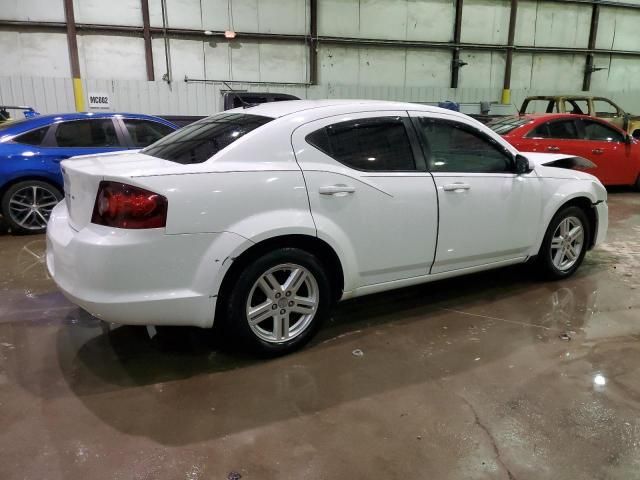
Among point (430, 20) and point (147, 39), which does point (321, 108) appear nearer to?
point (147, 39)

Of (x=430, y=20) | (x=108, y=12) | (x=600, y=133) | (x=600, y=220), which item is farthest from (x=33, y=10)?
(x=600, y=220)

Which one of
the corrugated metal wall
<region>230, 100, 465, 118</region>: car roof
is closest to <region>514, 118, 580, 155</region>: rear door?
<region>230, 100, 465, 118</region>: car roof

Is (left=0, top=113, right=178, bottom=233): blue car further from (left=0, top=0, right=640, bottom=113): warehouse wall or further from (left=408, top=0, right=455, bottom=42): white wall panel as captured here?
(left=408, top=0, right=455, bottom=42): white wall panel

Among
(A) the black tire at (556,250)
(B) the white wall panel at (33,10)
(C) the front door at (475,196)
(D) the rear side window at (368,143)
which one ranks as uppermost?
(B) the white wall panel at (33,10)

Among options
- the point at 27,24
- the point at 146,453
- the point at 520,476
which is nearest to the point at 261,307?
the point at 146,453

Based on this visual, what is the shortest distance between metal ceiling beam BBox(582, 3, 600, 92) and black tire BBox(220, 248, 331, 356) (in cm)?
1550

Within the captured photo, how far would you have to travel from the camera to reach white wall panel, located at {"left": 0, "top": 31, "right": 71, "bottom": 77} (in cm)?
1083

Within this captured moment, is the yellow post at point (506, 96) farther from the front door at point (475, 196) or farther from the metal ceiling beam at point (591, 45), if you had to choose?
the front door at point (475, 196)

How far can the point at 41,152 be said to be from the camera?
5539 millimetres

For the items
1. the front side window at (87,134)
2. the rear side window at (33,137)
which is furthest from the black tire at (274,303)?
the rear side window at (33,137)

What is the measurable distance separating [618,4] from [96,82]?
14753mm

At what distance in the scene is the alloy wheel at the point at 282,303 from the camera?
2820 mm

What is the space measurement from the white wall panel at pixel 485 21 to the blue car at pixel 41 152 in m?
10.9

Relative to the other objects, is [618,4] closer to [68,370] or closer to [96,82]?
[96,82]
